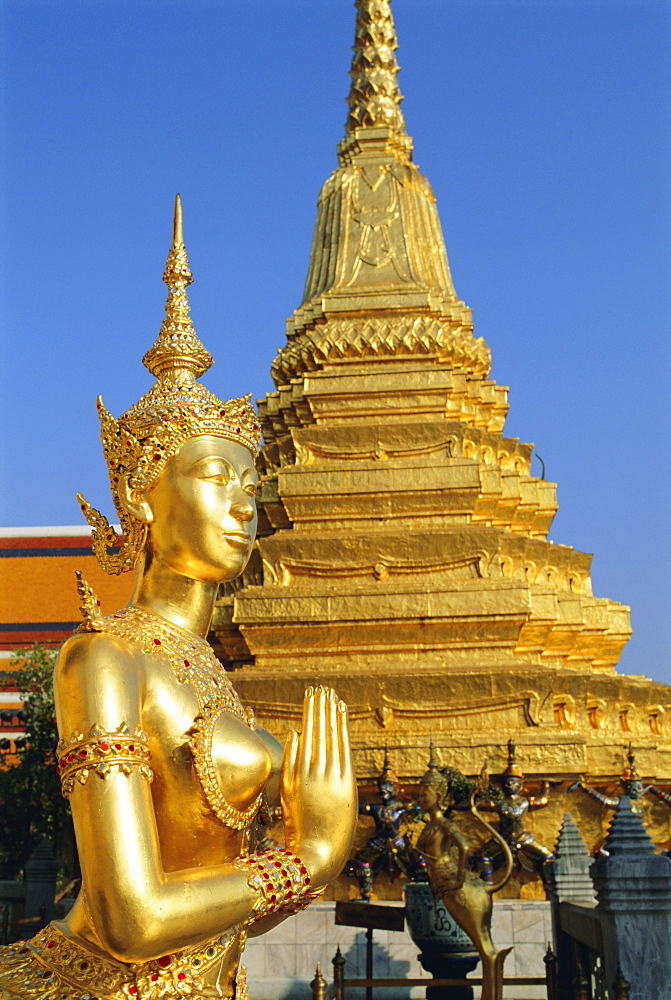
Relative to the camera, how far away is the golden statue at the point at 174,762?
308 cm

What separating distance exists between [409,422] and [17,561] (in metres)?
14.0

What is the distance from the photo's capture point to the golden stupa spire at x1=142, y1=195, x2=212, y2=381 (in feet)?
13.7

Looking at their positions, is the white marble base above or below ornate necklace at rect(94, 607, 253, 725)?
below

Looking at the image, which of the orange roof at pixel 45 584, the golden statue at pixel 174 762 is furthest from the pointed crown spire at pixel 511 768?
the orange roof at pixel 45 584

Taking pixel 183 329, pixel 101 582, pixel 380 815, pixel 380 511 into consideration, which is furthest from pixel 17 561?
pixel 183 329

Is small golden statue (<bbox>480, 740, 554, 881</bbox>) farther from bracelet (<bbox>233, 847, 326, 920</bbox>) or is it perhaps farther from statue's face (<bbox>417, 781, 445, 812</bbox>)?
bracelet (<bbox>233, 847, 326, 920</bbox>)

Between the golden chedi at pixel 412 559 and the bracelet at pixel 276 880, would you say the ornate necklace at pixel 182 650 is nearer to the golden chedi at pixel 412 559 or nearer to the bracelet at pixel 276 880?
the bracelet at pixel 276 880

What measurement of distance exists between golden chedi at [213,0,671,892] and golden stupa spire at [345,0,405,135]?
4.78ft

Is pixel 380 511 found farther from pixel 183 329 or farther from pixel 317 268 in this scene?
pixel 183 329

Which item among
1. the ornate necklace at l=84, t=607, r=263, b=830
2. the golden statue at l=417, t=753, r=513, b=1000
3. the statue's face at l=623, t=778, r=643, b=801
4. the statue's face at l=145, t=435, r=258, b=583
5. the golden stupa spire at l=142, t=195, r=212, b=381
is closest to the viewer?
the ornate necklace at l=84, t=607, r=263, b=830

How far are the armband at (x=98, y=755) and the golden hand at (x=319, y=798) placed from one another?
1.63 ft

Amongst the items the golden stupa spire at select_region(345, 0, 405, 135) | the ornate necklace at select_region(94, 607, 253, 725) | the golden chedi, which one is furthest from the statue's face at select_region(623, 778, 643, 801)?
the golden stupa spire at select_region(345, 0, 405, 135)

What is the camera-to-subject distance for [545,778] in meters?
15.9

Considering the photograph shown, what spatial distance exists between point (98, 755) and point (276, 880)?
68 cm
